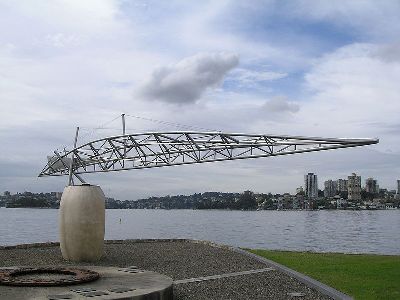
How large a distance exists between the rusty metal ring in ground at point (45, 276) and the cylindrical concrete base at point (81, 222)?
3931 mm

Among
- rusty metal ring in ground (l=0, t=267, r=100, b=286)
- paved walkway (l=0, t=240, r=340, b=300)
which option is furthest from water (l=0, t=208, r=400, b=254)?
rusty metal ring in ground (l=0, t=267, r=100, b=286)

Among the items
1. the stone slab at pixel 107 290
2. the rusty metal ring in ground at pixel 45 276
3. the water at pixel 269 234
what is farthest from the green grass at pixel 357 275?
the water at pixel 269 234

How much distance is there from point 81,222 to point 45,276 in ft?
14.9

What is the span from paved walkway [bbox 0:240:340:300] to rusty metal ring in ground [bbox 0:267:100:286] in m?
1.87

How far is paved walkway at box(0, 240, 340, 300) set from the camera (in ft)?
34.3

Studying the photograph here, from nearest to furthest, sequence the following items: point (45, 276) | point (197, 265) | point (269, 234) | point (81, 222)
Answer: point (45, 276) → point (197, 265) → point (81, 222) → point (269, 234)

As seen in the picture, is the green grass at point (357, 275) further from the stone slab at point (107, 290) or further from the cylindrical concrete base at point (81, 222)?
the cylindrical concrete base at point (81, 222)

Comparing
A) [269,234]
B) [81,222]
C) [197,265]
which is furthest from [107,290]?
[269,234]

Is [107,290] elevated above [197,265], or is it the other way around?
[107,290]

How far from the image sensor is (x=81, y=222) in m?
15.0

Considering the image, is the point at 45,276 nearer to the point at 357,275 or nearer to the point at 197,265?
the point at 197,265

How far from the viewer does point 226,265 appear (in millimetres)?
14500

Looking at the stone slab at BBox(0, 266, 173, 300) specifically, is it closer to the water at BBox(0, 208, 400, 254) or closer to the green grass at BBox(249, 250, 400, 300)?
the green grass at BBox(249, 250, 400, 300)

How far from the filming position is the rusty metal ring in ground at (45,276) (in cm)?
910
